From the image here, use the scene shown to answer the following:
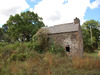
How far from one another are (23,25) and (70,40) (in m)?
16.9

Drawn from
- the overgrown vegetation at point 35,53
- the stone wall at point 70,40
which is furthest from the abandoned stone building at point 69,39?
the overgrown vegetation at point 35,53

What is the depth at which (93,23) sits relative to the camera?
1483 inches

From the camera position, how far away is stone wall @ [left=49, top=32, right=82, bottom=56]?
533 inches

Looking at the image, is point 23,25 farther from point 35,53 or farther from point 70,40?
point 70,40

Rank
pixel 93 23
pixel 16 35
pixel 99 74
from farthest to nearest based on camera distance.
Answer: pixel 93 23, pixel 16 35, pixel 99 74

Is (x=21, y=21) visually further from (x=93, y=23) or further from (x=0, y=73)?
(x=93, y=23)

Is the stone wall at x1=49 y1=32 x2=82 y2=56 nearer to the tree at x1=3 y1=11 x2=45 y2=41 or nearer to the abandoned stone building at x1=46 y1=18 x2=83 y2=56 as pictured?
the abandoned stone building at x1=46 y1=18 x2=83 y2=56

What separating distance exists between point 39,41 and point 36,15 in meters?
16.1

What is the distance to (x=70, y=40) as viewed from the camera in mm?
14008

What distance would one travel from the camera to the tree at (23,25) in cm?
2458

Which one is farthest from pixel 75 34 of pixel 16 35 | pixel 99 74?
pixel 16 35

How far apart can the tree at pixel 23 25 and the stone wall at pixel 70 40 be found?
11.7 metres

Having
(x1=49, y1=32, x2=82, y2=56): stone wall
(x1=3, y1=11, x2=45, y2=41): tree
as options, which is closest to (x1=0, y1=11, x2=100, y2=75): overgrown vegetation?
(x1=3, y1=11, x2=45, y2=41): tree

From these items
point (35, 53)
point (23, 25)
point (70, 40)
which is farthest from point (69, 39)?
point (23, 25)
